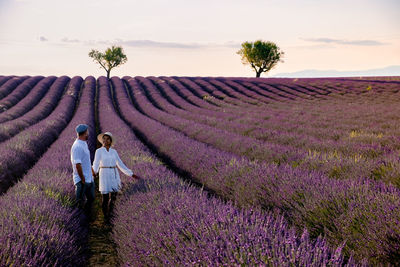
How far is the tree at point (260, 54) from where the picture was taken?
151ft

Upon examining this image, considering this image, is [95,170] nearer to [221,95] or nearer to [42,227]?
[42,227]

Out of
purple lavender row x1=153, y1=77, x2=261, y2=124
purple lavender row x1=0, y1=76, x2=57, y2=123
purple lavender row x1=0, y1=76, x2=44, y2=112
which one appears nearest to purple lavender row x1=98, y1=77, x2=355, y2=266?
purple lavender row x1=153, y1=77, x2=261, y2=124

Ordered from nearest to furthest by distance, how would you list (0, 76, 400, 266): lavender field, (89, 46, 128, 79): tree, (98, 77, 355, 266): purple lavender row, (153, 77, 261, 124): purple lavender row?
(98, 77, 355, 266): purple lavender row, (0, 76, 400, 266): lavender field, (153, 77, 261, 124): purple lavender row, (89, 46, 128, 79): tree

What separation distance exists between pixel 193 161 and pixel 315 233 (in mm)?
3313

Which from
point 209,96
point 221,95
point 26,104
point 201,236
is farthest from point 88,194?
point 221,95

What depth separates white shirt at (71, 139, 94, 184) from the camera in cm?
391

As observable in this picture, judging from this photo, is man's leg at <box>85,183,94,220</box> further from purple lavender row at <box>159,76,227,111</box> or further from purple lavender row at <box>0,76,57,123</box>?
purple lavender row at <box>159,76,227,111</box>

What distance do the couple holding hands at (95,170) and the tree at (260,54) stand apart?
44.6 m

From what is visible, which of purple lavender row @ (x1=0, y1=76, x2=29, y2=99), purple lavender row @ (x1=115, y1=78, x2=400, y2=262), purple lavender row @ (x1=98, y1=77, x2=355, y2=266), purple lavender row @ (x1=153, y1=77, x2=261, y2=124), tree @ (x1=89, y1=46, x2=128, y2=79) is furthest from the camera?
tree @ (x1=89, y1=46, x2=128, y2=79)

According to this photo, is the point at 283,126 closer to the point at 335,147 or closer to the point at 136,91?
the point at 335,147

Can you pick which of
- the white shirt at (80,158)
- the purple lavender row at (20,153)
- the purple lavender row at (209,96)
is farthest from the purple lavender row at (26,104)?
the purple lavender row at (209,96)

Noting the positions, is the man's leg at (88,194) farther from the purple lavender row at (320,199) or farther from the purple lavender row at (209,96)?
the purple lavender row at (209,96)

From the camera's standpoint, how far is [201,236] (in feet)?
6.85

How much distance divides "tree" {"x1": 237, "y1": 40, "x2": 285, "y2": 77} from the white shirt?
44.8m
